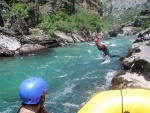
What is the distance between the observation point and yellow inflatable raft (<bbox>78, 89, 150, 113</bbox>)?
3.01 meters

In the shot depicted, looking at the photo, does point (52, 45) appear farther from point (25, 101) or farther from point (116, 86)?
point (25, 101)

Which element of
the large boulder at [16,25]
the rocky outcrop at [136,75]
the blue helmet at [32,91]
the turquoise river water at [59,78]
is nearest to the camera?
the blue helmet at [32,91]

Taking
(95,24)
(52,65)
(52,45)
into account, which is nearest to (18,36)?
(52,45)

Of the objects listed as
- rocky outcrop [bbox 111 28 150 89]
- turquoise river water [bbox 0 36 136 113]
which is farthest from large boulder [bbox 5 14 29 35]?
rocky outcrop [bbox 111 28 150 89]

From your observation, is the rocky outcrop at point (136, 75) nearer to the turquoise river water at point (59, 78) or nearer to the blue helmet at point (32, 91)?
the turquoise river water at point (59, 78)

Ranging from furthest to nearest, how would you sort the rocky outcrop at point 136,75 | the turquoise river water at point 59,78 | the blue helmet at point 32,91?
the rocky outcrop at point 136,75 < the turquoise river water at point 59,78 < the blue helmet at point 32,91

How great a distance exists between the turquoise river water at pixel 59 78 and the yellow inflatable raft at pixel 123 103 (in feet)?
21.0

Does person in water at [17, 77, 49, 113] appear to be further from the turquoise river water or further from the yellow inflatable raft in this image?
the turquoise river water

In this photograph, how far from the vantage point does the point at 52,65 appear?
1872 cm

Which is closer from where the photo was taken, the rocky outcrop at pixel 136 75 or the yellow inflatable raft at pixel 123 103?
the yellow inflatable raft at pixel 123 103

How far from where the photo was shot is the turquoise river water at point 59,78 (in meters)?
10.4

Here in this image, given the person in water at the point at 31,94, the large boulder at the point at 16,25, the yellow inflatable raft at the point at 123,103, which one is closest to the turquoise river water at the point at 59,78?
the yellow inflatable raft at the point at 123,103

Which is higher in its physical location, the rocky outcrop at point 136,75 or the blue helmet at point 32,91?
the blue helmet at point 32,91

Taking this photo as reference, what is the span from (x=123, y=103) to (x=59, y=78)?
462 inches
